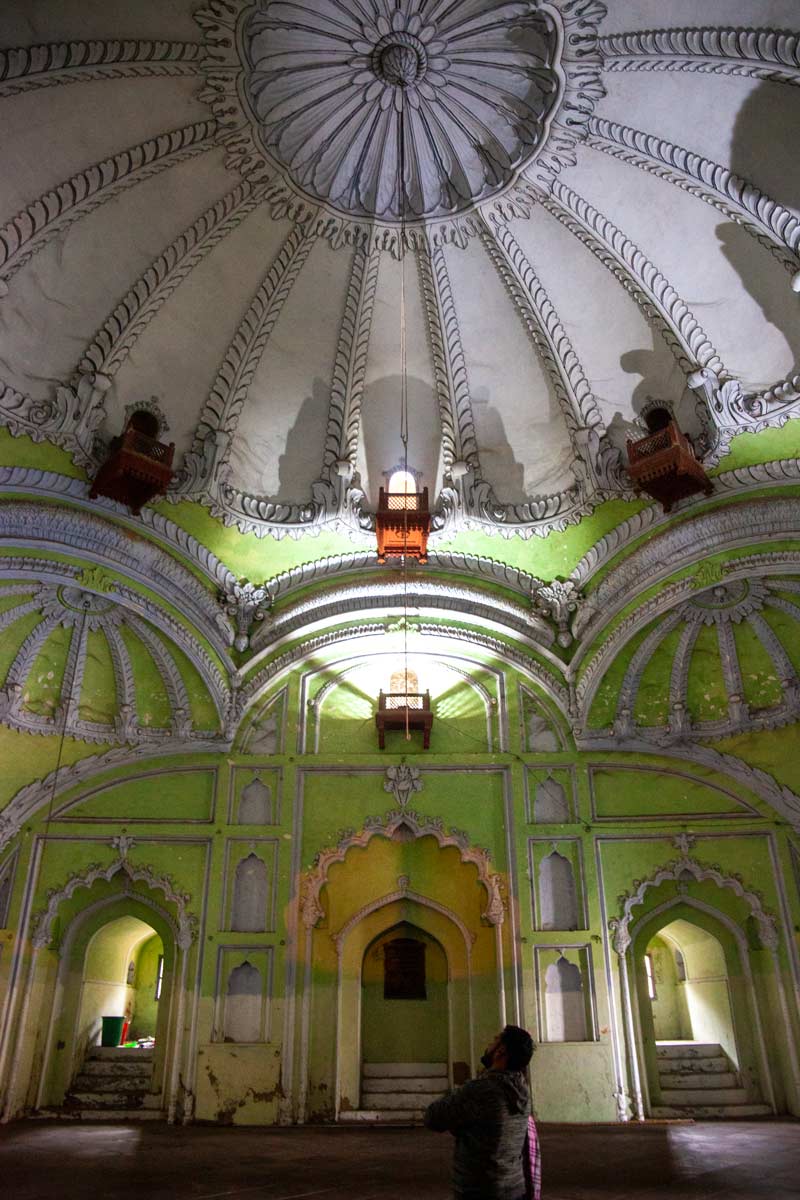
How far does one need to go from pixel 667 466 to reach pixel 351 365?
4632mm

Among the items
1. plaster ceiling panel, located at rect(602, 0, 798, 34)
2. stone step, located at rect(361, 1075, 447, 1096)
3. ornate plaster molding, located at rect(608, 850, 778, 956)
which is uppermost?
plaster ceiling panel, located at rect(602, 0, 798, 34)

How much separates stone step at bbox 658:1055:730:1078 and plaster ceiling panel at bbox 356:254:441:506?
353 inches

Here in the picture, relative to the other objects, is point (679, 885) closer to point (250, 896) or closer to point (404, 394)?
point (250, 896)

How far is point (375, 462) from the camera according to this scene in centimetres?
1269

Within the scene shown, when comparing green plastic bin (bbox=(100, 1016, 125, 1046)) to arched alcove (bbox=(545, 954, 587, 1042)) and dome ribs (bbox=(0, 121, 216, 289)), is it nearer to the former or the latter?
arched alcove (bbox=(545, 954, 587, 1042))

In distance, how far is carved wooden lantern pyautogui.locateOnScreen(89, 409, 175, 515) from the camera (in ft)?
34.4

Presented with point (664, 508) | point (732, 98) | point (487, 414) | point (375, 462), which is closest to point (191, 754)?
point (375, 462)

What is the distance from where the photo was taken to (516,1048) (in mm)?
3516

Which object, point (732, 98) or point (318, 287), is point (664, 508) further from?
point (318, 287)

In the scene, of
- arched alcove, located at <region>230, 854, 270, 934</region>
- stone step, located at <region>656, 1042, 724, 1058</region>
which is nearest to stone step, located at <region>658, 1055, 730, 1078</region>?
stone step, located at <region>656, 1042, 724, 1058</region>

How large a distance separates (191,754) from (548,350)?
7813mm

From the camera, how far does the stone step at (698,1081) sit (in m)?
11.7

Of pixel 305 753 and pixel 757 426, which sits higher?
pixel 757 426

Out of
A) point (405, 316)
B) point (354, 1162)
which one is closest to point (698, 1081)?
point (354, 1162)
